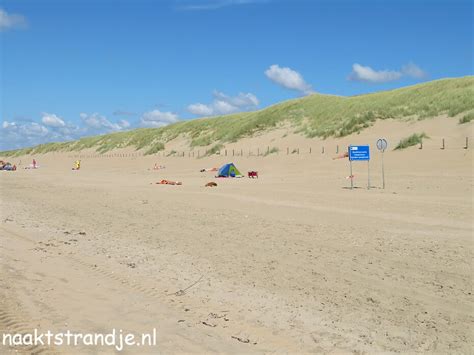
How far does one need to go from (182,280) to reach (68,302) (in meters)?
1.79

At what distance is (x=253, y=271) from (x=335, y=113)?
151 feet

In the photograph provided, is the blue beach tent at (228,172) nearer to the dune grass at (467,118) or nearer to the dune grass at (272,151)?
the dune grass at (272,151)

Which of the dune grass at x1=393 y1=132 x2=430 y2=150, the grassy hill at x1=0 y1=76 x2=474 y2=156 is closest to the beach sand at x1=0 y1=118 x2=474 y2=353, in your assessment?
the dune grass at x1=393 y1=132 x2=430 y2=150

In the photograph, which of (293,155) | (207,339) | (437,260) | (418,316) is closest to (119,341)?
(207,339)

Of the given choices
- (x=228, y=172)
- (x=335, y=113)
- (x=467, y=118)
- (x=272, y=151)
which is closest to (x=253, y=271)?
(x=228, y=172)

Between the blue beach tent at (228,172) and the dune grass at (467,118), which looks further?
the dune grass at (467,118)

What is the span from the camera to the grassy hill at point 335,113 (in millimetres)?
40062

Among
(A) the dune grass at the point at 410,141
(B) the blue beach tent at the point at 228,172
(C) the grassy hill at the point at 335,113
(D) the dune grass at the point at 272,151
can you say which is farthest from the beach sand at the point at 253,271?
(D) the dune grass at the point at 272,151

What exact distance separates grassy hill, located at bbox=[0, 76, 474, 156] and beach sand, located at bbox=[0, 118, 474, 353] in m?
23.0

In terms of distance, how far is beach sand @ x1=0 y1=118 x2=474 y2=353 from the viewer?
595cm

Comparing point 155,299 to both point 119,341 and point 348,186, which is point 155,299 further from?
point 348,186

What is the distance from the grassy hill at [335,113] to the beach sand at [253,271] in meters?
23.0

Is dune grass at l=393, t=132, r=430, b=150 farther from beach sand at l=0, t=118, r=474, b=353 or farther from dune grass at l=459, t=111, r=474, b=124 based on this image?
beach sand at l=0, t=118, r=474, b=353

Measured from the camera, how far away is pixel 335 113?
173 feet
